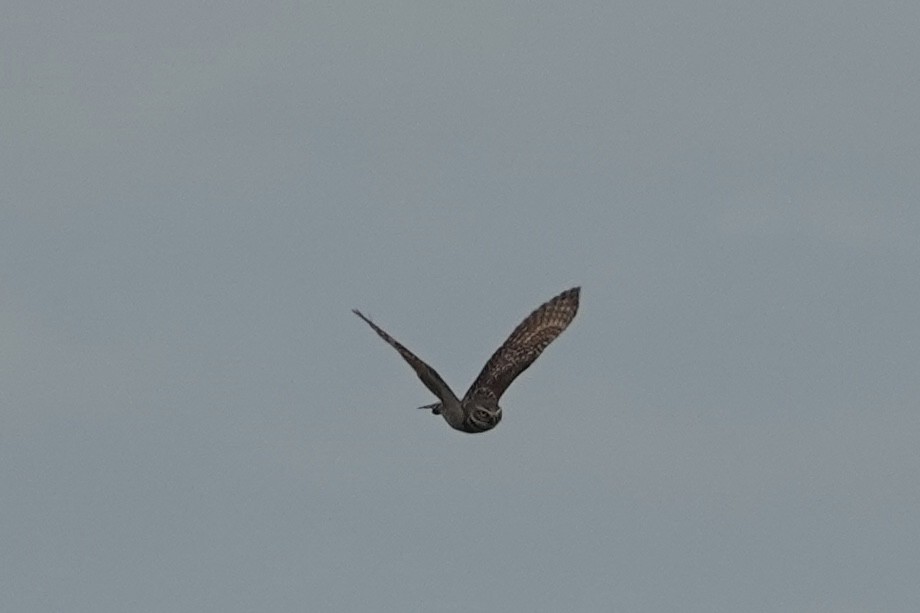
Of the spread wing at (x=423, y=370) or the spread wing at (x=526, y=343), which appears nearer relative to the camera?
the spread wing at (x=423, y=370)

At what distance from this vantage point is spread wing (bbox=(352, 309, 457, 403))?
53.5m

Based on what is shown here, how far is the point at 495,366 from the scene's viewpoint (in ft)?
200

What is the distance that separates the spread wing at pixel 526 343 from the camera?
5981 centimetres

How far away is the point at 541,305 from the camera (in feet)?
209

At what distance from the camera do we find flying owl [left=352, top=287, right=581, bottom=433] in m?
55.4

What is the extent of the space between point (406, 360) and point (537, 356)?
872 centimetres

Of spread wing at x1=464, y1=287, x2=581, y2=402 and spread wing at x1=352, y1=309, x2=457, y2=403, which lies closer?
spread wing at x1=352, y1=309, x2=457, y2=403

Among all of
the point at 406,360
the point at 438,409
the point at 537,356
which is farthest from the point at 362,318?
the point at 537,356

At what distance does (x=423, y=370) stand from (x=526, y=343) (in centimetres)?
833

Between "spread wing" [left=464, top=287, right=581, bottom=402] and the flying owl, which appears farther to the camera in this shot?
"spread wing" [left=464, top=287, right=581, bottom=402]

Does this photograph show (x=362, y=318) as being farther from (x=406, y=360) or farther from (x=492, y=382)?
(x=492, y=382)

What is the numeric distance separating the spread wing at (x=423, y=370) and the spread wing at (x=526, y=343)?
2.06m

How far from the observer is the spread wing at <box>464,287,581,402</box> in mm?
59812

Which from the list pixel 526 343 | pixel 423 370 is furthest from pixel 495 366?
pixel 423 370
